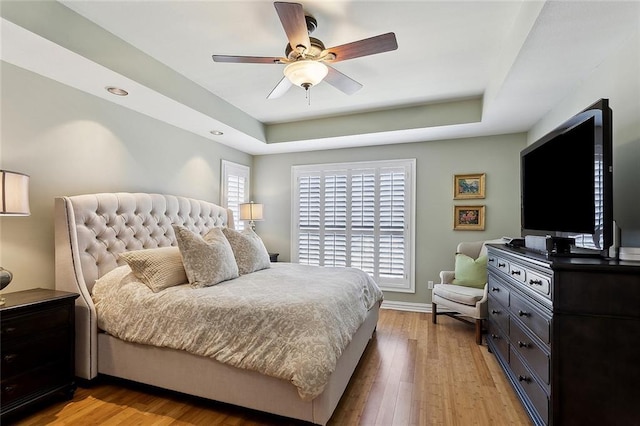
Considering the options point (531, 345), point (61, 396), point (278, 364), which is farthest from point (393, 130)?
point (61, 396)

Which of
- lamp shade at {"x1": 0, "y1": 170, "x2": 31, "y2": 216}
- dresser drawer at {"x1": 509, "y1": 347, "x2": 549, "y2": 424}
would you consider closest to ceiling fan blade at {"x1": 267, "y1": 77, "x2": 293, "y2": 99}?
lamp shade at {"x1": 0, "y1": 170, "x2": 31, "y2": 216}

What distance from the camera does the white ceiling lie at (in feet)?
6.39

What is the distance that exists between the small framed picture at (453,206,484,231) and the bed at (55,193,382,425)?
1.86 metres

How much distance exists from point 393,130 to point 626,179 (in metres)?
2.33

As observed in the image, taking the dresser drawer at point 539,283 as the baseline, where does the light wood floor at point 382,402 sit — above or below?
below

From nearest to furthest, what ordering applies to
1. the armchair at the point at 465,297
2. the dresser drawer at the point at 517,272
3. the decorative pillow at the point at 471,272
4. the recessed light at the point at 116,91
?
the dresser drawer at the point at 517,272 → the recessed light at the point at 116,91 → the armchair at the point at 465,297 → the decorative pillow at the point at 471,272

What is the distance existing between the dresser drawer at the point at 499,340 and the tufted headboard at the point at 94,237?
3148 millimetres

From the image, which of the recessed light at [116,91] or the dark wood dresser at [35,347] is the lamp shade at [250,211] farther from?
the dark wood dresser at [35,347]

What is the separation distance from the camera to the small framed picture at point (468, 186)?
13.5 ft

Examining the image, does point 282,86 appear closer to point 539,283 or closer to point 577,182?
point 577,182

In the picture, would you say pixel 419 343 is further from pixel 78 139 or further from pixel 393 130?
pixel 78 139

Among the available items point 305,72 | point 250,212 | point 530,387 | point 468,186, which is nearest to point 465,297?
point 530,387

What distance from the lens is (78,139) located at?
2703 millimetres

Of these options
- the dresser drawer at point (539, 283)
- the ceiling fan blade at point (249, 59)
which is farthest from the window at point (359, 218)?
the ceiling fan blade at point (249, 59)
